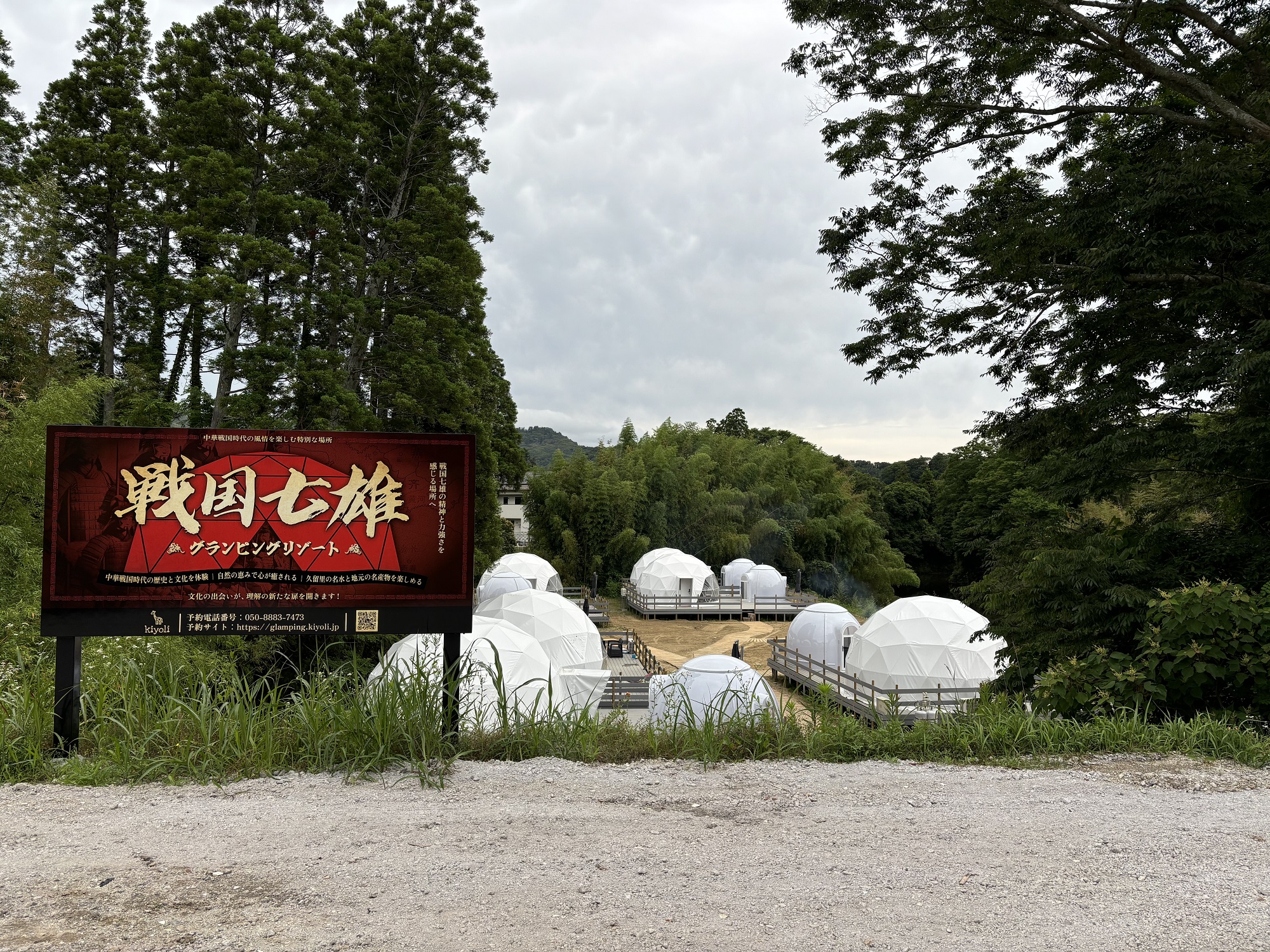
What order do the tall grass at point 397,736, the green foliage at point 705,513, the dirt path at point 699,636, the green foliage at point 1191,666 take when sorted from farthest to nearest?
the green foliage at point 705,513, the dirt path at point 699,636, the green foliage at point 1191,666, the tall grass at point 397,736

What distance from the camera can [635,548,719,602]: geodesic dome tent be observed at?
2859cm

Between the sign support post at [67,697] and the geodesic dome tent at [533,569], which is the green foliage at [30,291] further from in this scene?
the geodesic dome tent at [533,569]

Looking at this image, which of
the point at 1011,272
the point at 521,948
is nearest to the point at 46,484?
the point at 521,948

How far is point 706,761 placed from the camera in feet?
13.0

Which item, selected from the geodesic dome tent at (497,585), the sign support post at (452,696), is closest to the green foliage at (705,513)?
the geodesic dome tent at (497,585)

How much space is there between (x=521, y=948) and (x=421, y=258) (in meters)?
15.2

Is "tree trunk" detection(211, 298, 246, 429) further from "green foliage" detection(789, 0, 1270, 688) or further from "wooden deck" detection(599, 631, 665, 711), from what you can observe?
"green foliage" detection(789, 0, 1270, 688)

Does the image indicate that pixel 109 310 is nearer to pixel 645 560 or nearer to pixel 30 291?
pixel 30 291

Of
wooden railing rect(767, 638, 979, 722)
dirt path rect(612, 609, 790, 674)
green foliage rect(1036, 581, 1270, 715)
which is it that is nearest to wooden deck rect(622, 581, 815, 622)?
dirt path rect(612, 609, 790, 674)

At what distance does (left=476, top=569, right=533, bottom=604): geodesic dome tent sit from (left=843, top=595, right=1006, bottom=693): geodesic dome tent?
11.6m

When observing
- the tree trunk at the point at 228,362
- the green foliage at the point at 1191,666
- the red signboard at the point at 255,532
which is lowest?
the green foliage at the point at 1191,666

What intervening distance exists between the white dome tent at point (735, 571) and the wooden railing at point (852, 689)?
9.95 metres

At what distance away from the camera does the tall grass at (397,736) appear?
373 cm

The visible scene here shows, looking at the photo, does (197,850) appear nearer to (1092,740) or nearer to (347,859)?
(347,859)
